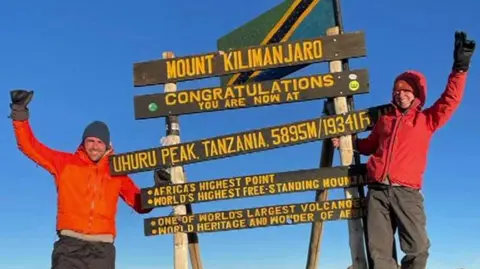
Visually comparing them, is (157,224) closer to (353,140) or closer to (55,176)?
(55,176)

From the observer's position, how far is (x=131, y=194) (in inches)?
315

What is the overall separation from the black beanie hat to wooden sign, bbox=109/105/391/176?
2.12ft

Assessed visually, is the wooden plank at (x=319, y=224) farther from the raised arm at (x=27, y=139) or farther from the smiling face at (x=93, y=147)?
the raised arm at (x=27, y=139)

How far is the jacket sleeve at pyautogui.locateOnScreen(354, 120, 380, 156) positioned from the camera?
24.7 ft

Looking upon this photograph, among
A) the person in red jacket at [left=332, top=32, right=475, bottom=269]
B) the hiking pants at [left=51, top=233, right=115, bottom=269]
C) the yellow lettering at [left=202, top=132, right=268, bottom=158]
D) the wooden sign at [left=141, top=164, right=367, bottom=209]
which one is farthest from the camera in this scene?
the yellow lettering at [left=202, top=132, right=268, bottom=158]

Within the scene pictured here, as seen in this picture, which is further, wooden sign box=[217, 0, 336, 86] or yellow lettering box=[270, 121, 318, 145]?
wooden sign box=[217, 0, 336, 86]

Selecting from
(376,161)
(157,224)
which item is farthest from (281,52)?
(157,224)

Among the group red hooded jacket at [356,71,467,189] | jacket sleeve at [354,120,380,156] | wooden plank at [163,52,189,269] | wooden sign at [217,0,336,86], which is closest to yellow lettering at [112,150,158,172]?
wooden plank at [163,52,189,269]

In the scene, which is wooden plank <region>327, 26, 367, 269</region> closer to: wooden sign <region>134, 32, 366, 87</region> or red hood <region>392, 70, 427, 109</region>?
wooden sign <region>134, 32, 366, 87</region>

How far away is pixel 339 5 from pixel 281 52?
3.17 ft

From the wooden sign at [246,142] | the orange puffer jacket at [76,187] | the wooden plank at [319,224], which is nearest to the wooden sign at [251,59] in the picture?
the wooden plank at [319,224]

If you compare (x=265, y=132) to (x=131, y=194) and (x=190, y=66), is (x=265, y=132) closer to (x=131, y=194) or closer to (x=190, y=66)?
(x=190, y=66)

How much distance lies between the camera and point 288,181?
7742 mm

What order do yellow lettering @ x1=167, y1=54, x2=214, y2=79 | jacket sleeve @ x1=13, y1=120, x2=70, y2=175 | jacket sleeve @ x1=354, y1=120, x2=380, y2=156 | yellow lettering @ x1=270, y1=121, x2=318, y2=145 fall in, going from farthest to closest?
1. yellow lettering @ x1=167, y1=54, x2=214, y2=79
2. yellow lettering @ x1=270, y1=121, x2=318, y2=145
3. jacket sleeve @ x1=354, y1=120, x2=380, y2=156
4. jacket sleeve @ x1=13, y1=120, x2=70, y2=175
